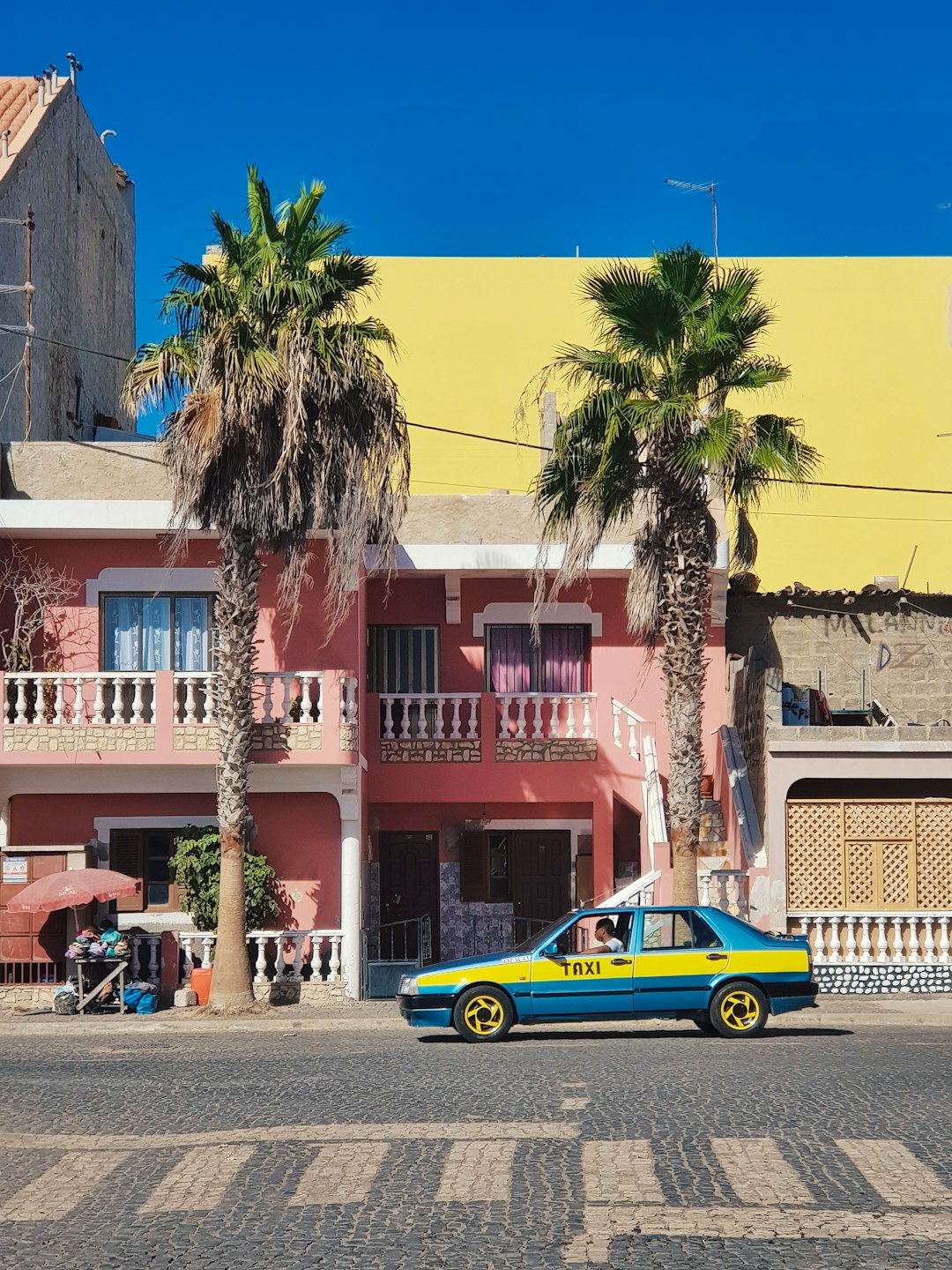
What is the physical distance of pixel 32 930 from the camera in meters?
22.0

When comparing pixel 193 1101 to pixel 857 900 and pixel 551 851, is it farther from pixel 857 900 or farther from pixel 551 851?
pixel 551 851

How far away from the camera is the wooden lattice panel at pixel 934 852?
22.5 m

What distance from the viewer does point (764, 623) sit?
28.2 meters

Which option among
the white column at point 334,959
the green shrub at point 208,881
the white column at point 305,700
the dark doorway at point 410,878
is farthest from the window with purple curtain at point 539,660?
the white column at point 334,959

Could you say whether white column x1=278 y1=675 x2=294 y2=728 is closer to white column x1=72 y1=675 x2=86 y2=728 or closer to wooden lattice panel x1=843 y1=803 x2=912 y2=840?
white column x1=72 y1=675 x2=86 y2=728

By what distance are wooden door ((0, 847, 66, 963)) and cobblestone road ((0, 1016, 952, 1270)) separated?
20.0 ft

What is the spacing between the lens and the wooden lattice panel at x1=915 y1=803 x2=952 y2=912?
2250cm

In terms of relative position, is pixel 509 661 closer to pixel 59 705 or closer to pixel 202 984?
pixel 59 705

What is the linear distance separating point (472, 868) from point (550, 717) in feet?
9.44

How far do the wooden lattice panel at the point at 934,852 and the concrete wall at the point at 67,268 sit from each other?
17194mm

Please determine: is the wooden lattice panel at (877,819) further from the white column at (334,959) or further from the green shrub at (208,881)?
the green shrub at (208,881)

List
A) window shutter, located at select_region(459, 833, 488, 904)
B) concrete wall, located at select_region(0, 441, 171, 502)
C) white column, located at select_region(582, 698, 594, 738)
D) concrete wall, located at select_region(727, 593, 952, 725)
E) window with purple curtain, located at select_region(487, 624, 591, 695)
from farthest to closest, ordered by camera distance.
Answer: concrete wall, located at select_region(727, 593, 952, 725)
window shutter, located at select_region(459, 833, 488, 904)
window with purple curtain, located at select_region(487, 624, 591, 695)
white column, located at select_region(582, 698, 594, 738)
concrete wall, located at select_region(0, 441, 171, 502)

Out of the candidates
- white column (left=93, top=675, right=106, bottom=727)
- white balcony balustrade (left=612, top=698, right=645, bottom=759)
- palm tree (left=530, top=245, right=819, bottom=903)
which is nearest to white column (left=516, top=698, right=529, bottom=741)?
white balcony balustrade (left=612, top=698, right=645, bottom=759)

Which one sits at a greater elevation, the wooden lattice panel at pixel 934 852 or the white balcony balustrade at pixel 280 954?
the wooden lattice panel at pixel 934 852
